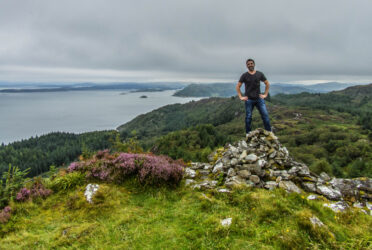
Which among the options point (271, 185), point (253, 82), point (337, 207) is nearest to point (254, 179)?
point (271, 185)

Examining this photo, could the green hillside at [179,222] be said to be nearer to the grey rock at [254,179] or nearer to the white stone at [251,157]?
the grey rock at [254,179]

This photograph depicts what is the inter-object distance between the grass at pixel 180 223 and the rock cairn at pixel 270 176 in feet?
2.90

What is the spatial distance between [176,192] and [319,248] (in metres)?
4.39

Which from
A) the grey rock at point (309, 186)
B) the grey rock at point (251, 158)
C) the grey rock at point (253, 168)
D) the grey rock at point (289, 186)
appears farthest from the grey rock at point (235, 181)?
the grey rock at point (309, 186)

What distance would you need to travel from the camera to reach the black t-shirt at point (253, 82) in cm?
983

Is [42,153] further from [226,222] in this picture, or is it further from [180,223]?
[226,222]

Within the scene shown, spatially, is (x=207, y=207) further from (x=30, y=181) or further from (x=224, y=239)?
(x=30, y=181)

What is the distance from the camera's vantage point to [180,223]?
17.1 ft

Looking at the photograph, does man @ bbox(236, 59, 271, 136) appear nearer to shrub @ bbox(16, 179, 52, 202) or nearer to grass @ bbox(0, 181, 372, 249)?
grass @ bbox(0, 181, 372, 249)

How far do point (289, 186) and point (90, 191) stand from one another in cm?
719

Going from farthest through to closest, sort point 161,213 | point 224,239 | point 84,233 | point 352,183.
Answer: point 352,183
point 161,213
point 84,233
point 224,239

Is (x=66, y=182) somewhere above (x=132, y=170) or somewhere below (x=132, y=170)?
below

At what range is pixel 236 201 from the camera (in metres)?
6.04

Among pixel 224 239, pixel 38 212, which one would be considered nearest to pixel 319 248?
pixel 224 239
